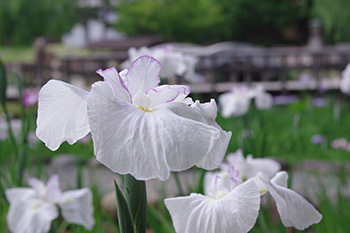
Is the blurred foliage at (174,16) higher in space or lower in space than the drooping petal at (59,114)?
higher

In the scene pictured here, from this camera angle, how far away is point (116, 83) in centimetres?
41

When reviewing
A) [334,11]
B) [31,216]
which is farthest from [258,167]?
[334,11]

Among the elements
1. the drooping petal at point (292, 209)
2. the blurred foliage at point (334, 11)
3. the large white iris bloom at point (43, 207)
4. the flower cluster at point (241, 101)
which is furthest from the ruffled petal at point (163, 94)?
the blurred foliage at point (334, 11)

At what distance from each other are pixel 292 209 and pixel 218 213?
0.24ft

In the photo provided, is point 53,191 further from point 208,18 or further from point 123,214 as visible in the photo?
point 208,18

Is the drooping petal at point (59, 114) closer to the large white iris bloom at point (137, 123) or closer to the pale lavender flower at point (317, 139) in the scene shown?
the large white iris bloom at point (137, 123)

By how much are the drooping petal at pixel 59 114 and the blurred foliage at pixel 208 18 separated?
45.5 feet

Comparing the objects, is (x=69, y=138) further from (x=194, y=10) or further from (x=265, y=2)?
(x=265, y=2)

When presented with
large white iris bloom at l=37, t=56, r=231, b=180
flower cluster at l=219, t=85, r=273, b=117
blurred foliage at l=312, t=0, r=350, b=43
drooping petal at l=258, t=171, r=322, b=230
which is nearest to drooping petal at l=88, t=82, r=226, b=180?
large white iris bloom at l=37, t=56, r=231, b=180

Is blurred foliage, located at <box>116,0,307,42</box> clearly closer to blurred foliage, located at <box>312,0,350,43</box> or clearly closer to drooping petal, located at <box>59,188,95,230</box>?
blurred foliage, located at <box>312,0,350,43</box>

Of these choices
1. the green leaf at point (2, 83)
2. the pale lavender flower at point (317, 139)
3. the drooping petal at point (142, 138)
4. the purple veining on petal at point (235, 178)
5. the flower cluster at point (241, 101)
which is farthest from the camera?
the pale lavender flower at point (317, 139)

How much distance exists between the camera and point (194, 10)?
14.1 m

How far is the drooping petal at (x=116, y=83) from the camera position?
0.41 m

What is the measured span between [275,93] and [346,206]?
233 inches
